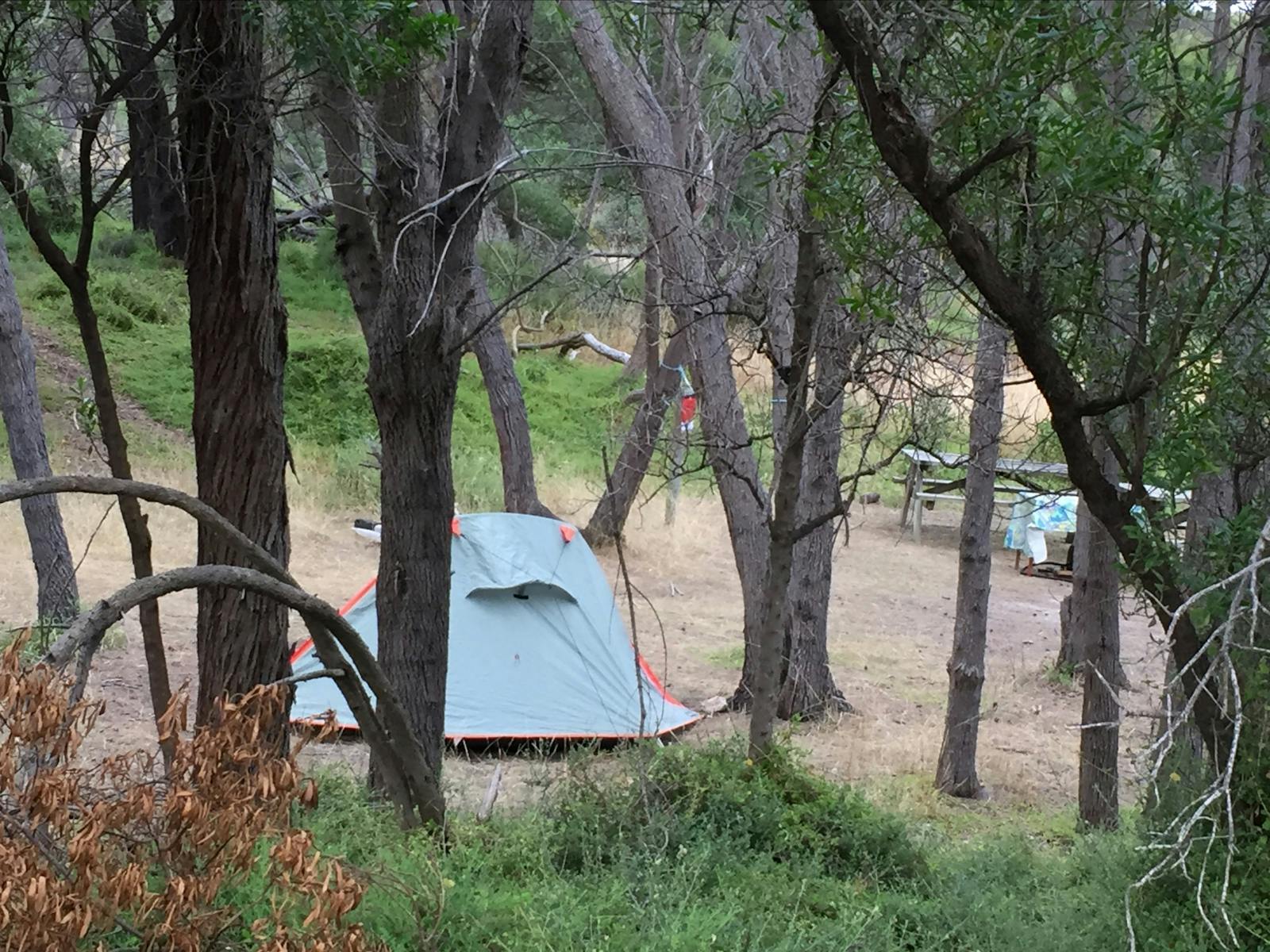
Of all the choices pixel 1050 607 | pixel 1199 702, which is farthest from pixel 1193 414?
pixel 1050 607

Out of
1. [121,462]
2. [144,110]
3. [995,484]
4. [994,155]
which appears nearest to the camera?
[994,155]

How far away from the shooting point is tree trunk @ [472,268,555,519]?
10719mm

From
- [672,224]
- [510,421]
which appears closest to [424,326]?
[672,224]

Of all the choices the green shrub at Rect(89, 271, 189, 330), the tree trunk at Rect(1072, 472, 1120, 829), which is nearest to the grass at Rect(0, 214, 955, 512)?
the green shrub at Rect(89, 271, 189, 330)

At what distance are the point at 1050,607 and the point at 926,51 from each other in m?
12.8

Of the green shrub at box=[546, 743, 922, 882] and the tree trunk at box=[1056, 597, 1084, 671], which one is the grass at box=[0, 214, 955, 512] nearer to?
the tree trunk at box=[1056, 597, 1084, 671]

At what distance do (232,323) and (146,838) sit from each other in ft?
8.59

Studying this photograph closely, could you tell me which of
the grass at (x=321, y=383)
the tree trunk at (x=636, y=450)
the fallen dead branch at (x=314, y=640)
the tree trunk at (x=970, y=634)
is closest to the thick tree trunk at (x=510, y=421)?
the tree trunk at (x=636, y=450)

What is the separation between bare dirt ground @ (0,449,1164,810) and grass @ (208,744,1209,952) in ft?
2.70

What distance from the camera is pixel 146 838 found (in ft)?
6.81

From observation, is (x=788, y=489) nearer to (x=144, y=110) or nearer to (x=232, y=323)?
(x=232, y=323)

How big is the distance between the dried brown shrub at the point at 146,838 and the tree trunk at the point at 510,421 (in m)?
8.34

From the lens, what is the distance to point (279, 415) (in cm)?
443

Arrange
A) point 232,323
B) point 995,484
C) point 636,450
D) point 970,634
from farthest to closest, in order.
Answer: point 636,450 < point 995,484 < point 970,634 < point 232,323
